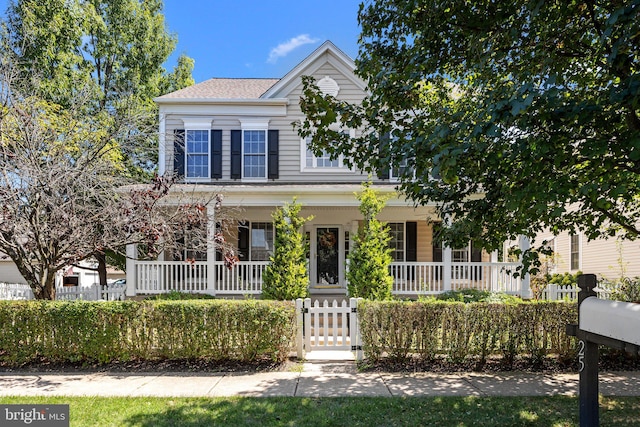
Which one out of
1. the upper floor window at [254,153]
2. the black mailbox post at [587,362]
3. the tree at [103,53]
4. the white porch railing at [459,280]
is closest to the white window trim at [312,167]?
the upper floor window at [254,153]

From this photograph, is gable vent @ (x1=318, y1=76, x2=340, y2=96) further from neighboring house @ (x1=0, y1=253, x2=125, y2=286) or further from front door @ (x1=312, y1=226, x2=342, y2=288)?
neighboring house @ (x1=0, y1=253, x2=125, y2=286)

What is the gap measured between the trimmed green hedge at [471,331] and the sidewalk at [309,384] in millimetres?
382

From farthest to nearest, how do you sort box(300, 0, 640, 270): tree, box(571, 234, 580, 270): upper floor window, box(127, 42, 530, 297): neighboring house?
1. box(571, 234, 580, 270): upper floor window
2. box(127, 42, 530, 297): neighboring house
3. box(300, 0, 640, 270): tree

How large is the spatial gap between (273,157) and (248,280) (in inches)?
155

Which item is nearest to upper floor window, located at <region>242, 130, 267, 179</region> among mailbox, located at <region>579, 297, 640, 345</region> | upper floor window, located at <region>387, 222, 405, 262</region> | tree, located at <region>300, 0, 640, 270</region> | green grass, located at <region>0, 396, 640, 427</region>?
upper floor window, located at <region>387, 222, 405, 262</region>

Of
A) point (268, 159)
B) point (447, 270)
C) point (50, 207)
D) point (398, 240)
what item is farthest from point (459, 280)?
point (50, 207)

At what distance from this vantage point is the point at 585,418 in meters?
3.68

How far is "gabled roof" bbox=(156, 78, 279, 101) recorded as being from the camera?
41.4 feet

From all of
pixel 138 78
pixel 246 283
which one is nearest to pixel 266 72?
pixel 138 78

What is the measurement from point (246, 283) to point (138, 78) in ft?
37.4

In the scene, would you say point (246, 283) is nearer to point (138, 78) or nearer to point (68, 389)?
point (68, 389)

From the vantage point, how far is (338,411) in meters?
4.42

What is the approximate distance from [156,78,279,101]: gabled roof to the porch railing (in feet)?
17.8

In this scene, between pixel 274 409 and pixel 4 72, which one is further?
pixel 4 72
